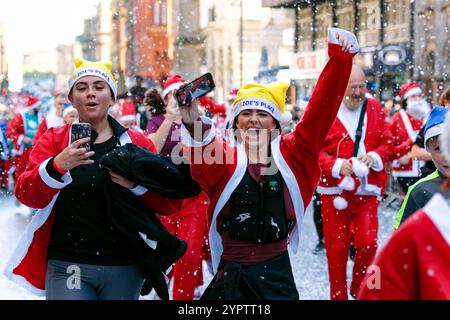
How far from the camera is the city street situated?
7012 mm

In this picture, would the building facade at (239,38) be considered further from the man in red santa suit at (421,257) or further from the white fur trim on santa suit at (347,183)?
the man in red santa suit at (421,257)

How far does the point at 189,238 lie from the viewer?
615 cm

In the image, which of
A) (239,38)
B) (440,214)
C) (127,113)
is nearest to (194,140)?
(440,214)

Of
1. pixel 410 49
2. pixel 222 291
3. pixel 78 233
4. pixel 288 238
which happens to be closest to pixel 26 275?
pixel 78 233

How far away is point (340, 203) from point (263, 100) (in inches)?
86.8

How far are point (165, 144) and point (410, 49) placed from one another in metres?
15.3

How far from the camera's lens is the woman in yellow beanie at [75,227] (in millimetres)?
3619

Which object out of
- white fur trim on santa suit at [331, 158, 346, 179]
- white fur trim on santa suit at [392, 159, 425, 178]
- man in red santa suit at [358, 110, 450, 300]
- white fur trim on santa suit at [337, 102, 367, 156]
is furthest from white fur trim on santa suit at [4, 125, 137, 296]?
white fur trim on santa suit at [392, 159, 425, 178]

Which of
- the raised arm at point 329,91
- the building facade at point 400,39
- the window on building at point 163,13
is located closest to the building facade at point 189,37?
the window on building at point 163,13

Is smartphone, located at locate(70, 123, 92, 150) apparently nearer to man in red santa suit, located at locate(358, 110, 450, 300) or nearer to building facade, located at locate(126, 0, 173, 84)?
man in red santa suit, located at locate(358, 110, 450, 300)

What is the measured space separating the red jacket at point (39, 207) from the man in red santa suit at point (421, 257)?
1883 millimetres

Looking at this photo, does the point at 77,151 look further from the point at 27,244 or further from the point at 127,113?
the point at 127,113

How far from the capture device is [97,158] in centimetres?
375
